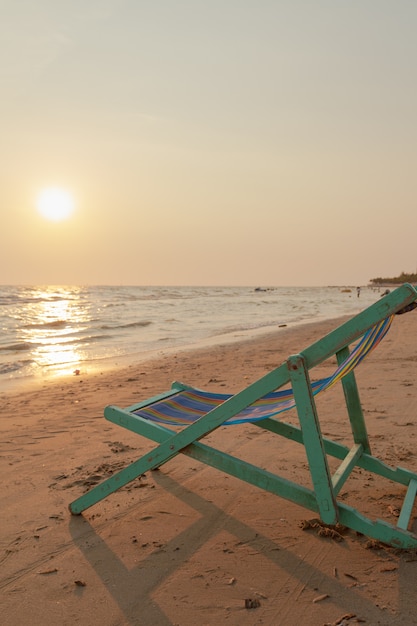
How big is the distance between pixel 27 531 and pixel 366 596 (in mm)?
1785

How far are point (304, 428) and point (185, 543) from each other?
927mm

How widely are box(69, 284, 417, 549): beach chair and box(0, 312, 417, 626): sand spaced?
19 cm

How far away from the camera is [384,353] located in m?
A: 8.54

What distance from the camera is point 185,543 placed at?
8.75ft

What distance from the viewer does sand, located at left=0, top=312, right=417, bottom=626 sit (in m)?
2.12

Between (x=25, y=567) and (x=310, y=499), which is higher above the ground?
(x=310, y=499)

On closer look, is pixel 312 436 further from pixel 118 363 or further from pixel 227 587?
pixel 118 363

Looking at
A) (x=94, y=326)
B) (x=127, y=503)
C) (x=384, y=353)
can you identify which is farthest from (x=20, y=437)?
(x=94, y=326)

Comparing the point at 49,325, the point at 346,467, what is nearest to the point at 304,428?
the point at 346,467

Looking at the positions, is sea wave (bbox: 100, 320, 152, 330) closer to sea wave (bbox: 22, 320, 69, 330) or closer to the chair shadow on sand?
sea wave (bbox: 22, 320, 69, 330)

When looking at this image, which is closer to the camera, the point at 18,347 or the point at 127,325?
the point at 18,347

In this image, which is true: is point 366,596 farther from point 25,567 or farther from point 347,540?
point 25,567

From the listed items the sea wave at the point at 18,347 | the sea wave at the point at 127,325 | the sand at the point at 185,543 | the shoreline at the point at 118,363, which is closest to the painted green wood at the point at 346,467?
the sand at the point at 185,543

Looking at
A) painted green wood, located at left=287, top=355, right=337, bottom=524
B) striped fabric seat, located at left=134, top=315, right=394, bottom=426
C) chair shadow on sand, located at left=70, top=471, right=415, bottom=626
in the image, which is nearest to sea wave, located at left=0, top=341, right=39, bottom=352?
striped fabric seat, located at left=134, top=315, right=394, bottom=426
